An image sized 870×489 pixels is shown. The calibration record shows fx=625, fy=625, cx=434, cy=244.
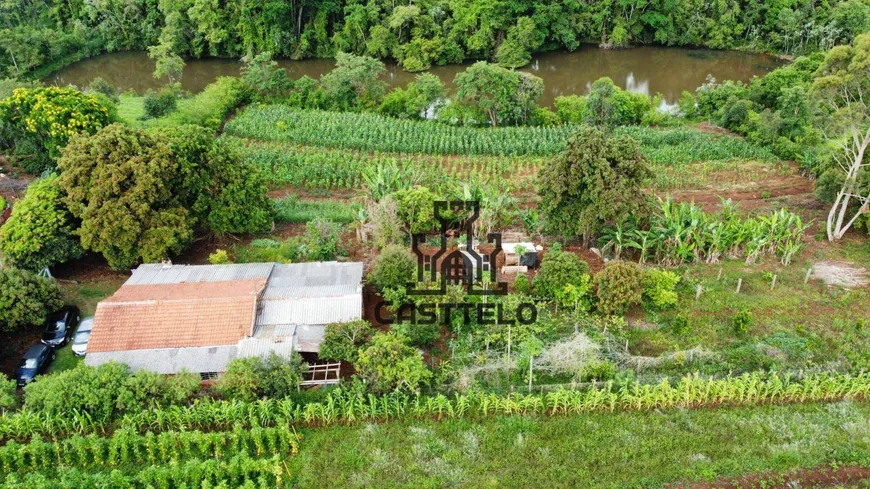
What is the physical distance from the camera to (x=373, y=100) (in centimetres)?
3653

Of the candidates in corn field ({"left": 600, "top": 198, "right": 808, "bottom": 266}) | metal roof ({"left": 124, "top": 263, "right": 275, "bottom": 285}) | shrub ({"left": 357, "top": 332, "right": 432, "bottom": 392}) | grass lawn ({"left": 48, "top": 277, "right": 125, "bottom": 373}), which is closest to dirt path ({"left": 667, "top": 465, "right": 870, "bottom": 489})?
shrub ({"left": 357, "top": 332, "right": 432, "bottom": 392})

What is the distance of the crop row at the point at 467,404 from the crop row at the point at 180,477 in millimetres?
1160

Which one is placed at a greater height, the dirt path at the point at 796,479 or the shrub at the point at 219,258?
the shrub at the point at 219,258

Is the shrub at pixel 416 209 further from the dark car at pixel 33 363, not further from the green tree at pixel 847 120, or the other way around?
the green tree at pixel 847 120

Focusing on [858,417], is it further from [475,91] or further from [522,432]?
[475,91]

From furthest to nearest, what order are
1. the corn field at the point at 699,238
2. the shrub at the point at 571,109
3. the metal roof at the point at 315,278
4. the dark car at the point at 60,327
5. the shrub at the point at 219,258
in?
the shrub at the point at 571,109 < the corn field at the point at 699,238 < the shrub at the point at 219,258 < the metal roof at the point at 315,278 < the dark car at the point at 60,327

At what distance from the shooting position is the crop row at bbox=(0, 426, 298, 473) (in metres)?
14.3

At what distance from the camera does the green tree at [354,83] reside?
116ft

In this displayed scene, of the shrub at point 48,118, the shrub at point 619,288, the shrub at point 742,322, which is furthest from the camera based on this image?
the shrub at point 48,118

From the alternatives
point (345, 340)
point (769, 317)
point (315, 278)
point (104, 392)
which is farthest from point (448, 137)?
point (104, 392)

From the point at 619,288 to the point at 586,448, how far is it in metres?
5.68

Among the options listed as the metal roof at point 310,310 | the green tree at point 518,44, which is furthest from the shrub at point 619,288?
the green tree at point 518,44

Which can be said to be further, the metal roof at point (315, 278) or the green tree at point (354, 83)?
the green tree at point (354, 83)

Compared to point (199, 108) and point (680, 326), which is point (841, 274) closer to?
point (680, 326)
